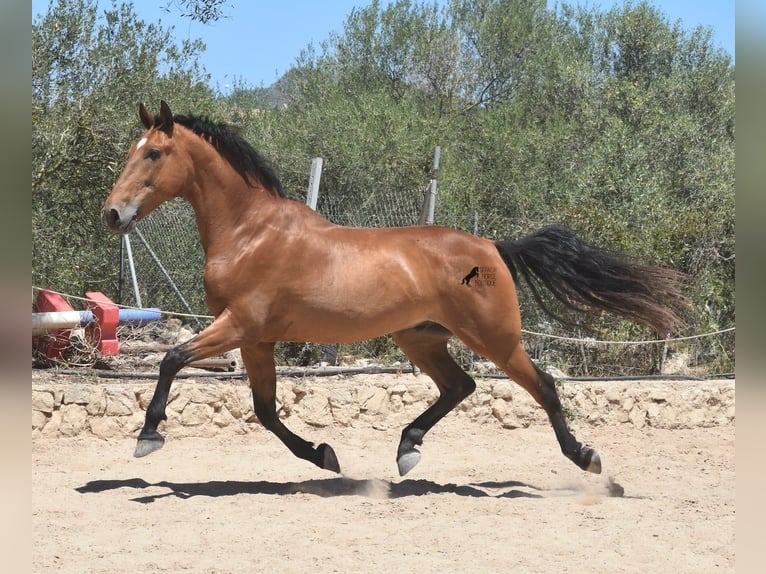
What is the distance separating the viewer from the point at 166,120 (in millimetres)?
5492

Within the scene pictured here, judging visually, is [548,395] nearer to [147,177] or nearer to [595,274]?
[595,274]

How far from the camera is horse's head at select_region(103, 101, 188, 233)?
5.29m

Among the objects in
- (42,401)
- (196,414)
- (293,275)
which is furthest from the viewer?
(196,414)

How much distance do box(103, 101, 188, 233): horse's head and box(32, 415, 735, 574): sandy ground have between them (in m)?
1.74

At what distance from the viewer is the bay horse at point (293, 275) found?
542 centimetres

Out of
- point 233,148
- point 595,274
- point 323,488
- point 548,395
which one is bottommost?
point 323,488

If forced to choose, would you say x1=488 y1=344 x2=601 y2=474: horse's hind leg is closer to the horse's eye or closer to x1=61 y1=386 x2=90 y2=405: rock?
the horse's eye

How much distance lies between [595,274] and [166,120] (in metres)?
3.14

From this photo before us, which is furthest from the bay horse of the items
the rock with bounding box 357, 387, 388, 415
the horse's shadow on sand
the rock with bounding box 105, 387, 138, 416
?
the rock with bounding box 357, 387, 388, 415

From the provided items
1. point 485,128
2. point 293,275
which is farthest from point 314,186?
point 485,128
